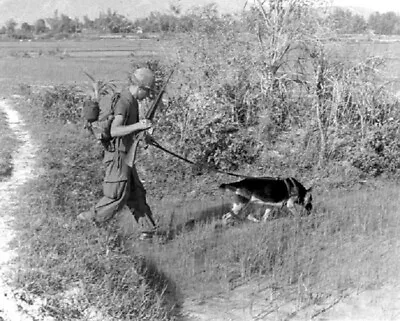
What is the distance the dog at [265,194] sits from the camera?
714 centimetres

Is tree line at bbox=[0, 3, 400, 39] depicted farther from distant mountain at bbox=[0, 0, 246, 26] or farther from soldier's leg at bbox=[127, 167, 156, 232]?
soldier's leg at bbox=[127, 167, 156, 232]

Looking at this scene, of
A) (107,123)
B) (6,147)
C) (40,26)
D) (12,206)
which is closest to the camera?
(107,123)

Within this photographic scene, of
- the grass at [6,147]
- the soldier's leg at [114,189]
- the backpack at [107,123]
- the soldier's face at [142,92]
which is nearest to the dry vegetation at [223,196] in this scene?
the soldier's leg at [114,189]

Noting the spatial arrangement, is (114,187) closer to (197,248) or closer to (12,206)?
(197,248)

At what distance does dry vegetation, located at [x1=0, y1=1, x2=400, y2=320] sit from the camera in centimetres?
492

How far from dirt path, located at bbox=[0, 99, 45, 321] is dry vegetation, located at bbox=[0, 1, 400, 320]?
5.5 inches

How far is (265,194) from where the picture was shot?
23.4 ft

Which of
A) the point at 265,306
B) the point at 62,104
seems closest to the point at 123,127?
the point at 265,306

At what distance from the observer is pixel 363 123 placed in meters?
10.6

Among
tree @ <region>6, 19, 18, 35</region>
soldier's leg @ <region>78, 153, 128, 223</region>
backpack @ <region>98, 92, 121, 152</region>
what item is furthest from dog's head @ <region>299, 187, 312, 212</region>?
tree @ <region>6, 19, 18, 35</region>

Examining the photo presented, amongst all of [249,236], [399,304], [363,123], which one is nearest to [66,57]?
[363,123]

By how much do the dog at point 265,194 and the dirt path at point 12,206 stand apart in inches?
109

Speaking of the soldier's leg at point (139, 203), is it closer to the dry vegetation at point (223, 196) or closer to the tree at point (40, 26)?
the dry vegetation at point (223, 196)

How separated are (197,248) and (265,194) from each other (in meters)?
1.45
